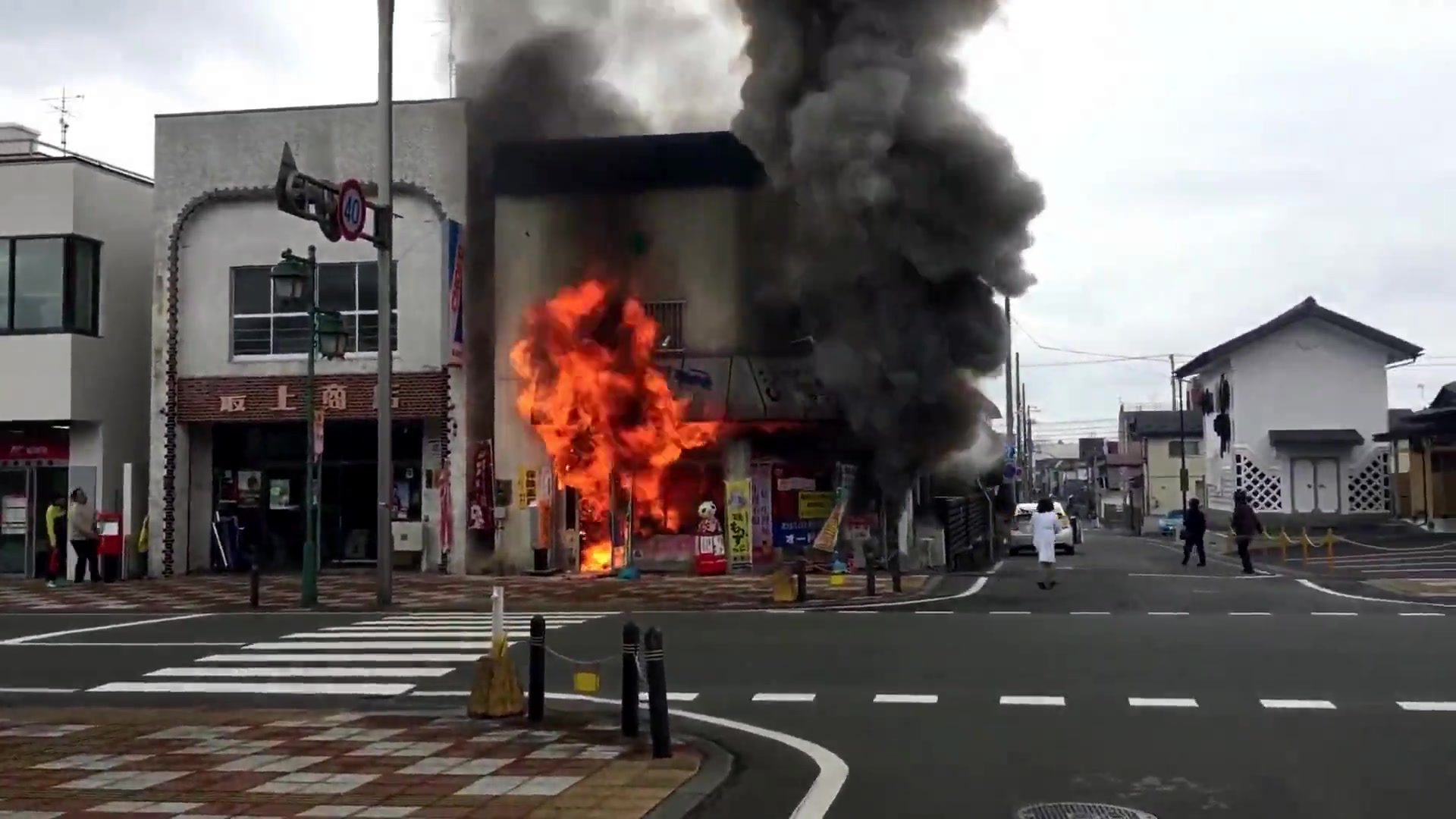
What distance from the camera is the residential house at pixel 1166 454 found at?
67000mm

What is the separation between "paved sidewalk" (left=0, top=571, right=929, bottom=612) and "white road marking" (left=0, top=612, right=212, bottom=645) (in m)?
0.97

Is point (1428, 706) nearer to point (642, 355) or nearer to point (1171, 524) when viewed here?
point (642, 355)

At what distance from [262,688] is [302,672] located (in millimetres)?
755

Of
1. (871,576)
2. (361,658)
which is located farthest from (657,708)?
(871,576)

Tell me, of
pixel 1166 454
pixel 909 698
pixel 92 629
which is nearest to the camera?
pixel 909 698

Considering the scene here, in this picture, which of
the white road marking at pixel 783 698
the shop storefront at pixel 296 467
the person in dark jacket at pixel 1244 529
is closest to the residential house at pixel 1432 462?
the person in dark jacket at pixel 1244 529

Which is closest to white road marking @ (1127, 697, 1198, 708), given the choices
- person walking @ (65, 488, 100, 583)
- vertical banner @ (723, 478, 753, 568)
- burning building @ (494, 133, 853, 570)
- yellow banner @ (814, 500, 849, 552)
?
yellow banner @ (814, 500, 849, 552)

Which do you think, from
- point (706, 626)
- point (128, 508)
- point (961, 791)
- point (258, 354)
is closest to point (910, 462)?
point (706, 626)

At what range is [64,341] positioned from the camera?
2305 centimetres

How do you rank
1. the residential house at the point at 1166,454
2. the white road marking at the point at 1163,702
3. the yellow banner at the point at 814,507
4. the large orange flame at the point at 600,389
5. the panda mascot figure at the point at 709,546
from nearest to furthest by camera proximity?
the white road marking at the point at 1163,702 → the panda mascot figure at the point at 709,546 → the large orange flame at the point at 600,389 → the yellow banner at the point at 814,507 → the residential house at the point at 1166,454

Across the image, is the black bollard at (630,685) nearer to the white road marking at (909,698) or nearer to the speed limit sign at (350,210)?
the white road marking at (909,698)

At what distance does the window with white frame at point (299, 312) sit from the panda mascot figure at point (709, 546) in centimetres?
646

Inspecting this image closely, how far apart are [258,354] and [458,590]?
7332 millimetres

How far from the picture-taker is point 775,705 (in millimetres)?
9211
